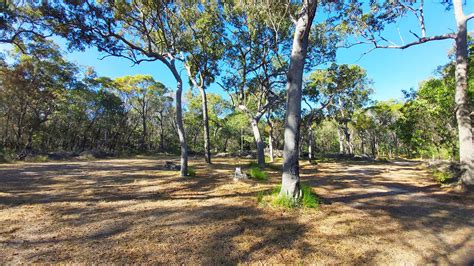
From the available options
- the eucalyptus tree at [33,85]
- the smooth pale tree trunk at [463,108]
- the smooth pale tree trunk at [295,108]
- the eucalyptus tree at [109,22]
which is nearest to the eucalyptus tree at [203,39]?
the eucalyptus tree at [109,22]

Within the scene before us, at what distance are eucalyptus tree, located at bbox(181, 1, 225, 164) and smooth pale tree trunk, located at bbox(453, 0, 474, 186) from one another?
33.1ft

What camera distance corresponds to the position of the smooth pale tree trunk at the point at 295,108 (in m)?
4.87

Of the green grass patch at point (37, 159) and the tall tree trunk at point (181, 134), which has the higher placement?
the tall tree trunk at point (181, 134)

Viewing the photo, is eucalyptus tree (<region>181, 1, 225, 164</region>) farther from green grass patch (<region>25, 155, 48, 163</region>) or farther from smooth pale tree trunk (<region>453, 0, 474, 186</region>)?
green grass patch (<region>25, 155, 48, 163</region>)

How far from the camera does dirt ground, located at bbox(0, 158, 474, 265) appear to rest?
2871 mm

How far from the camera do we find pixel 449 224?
13.3 ft

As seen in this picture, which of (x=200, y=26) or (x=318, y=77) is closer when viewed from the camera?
(x=200, y=26)

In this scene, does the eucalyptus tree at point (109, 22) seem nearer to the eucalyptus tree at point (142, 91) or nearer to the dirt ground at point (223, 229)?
the dirt ground at point (223, 229)

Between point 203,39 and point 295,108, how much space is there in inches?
371

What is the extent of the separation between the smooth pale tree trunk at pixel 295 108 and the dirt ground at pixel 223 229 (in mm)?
698

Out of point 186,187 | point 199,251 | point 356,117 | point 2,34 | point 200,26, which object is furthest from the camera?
point 356,117

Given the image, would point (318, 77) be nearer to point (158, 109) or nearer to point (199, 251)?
point (199, 251)

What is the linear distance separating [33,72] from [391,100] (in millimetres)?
45373

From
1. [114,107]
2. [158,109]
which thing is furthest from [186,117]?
[114,107]
